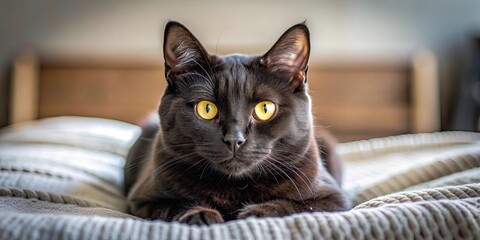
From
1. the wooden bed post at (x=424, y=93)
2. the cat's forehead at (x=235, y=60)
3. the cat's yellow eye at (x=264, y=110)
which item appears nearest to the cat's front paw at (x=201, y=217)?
the cat's yellow eye at (x=264, y=110)

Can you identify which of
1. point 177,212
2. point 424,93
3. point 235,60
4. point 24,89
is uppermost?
point 235,60

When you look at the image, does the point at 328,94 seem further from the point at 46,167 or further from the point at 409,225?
the point at 409,225

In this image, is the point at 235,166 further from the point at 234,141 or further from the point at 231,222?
the point at 231,222

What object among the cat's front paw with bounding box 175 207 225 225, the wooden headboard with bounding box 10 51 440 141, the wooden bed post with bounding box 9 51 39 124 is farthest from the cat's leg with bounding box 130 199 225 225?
the wooden bed post with bounding box 9 51 39 124

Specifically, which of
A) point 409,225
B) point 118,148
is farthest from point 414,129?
point 409,225

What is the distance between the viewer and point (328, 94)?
3.33 m

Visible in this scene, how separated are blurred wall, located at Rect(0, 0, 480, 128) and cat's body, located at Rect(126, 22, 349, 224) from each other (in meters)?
2.30

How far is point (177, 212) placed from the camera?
3.15 feet

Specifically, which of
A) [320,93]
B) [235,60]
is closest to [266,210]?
[235,60]

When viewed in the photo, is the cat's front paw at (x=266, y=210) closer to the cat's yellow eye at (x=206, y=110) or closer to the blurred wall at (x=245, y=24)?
the cat's yellow eye at (x=206, y=110)

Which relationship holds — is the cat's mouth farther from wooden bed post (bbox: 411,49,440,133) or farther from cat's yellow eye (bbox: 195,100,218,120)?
wooden bed post (bbox: 411,49,440,133)

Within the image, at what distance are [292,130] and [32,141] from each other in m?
1.09

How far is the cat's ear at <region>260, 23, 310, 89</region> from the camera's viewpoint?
3.46ft

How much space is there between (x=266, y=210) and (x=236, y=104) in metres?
0.21
